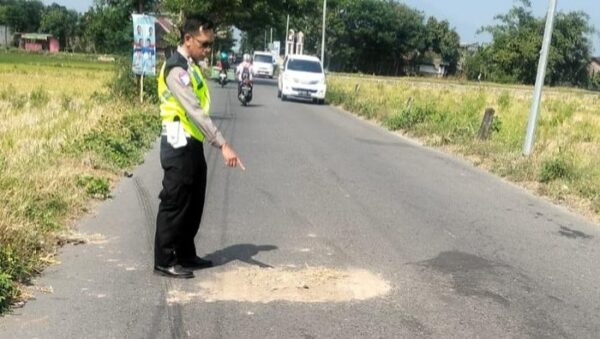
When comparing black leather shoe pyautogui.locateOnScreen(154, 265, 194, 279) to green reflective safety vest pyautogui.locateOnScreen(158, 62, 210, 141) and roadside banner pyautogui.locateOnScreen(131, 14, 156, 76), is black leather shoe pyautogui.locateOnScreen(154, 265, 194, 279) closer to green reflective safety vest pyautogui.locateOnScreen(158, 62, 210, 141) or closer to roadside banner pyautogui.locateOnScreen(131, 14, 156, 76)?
green reflective safety vest pyautogui.locateOnScreen(158, 62, 210, 141)

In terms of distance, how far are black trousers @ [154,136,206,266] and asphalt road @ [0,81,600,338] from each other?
0.84ft

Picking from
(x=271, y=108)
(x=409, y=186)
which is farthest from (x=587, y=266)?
(x=271, y=108)

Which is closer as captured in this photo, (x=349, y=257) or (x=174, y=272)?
(x=174, y=272)

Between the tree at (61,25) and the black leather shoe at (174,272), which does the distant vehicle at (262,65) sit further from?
the tree at (61,25)

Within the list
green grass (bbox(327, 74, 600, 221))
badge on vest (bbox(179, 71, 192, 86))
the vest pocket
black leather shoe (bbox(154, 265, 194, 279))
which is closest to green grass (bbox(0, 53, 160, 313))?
black leather shoe (bbox(154, 265, 194, 279))

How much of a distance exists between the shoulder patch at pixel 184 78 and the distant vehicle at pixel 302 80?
23.1 metres

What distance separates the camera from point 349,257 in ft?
20.0

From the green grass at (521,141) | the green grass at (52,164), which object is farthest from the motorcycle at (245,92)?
the green grass at (52,164)

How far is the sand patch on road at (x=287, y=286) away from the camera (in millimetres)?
4953

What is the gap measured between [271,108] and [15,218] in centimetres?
1840

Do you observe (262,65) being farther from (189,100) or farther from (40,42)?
(40,42)

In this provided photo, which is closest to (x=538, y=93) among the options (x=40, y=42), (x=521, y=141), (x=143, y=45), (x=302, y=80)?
(x=521, y=141)

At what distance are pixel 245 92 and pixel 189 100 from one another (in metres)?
19.2

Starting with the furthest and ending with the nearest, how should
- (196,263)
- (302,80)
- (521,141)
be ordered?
(302,80) → (521,141) → (196,263)
